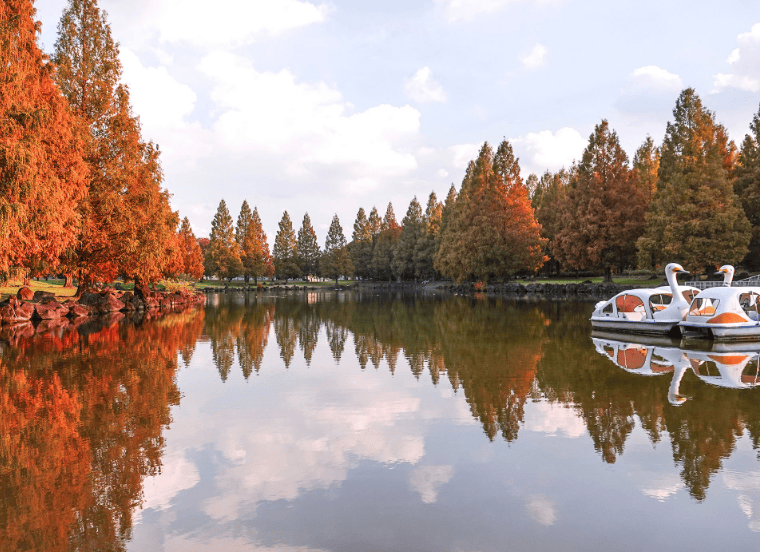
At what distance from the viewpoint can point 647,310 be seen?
19609mm

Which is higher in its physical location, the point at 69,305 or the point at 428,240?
the point at 428,240

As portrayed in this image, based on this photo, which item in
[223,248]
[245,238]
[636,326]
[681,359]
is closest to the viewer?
[681,359]

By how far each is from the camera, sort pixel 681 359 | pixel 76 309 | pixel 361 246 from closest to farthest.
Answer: pixel 681 359 → pixel 76 309 → pixel 361 246

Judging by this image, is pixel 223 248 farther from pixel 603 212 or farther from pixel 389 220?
pixel 603 212

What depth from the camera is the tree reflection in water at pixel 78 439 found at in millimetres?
5008

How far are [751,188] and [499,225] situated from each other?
24.2m

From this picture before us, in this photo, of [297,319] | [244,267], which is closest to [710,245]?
[297,319]

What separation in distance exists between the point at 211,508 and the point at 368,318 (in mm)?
24233

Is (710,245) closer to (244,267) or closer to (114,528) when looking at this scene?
(114,528)

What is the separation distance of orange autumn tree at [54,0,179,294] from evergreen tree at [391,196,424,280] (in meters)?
69.1

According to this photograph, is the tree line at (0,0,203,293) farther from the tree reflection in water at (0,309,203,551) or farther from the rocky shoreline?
the tree reflection in water at (0,309,203,551)

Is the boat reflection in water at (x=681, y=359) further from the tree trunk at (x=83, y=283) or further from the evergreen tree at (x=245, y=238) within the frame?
the evergreen tree at (x=245, y=238)

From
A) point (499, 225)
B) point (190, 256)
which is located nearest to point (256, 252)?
point (190, 256)

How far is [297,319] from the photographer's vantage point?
1158 inches
